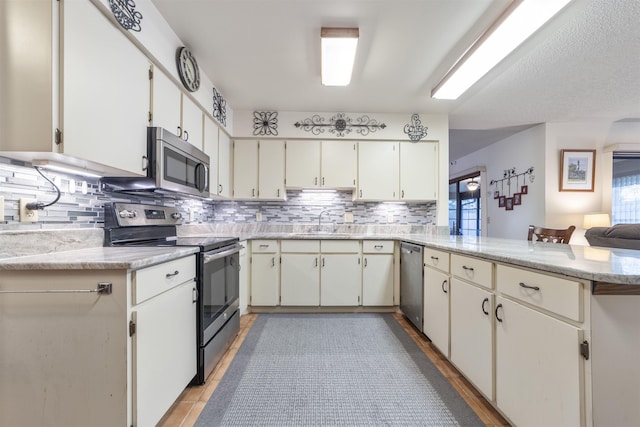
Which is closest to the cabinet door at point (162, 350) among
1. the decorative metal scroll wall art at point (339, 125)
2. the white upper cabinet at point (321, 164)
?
the white upper cabinet at point (321, 164)

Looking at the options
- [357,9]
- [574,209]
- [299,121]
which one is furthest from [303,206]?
[574,209]

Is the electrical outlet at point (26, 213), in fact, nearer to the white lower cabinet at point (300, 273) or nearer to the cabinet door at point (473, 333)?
the white lower cabinet at point (300, 273)

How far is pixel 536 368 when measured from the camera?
1.13 metres

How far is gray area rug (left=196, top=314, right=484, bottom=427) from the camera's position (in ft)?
4.72

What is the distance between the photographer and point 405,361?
200 centimetres

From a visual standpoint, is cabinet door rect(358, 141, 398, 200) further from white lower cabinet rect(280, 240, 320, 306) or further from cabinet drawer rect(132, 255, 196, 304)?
cabinet drawer rect(132, 255, 196, 304)

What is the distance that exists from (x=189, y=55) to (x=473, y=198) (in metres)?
6.71

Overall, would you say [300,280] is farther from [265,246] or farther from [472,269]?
[472,269]

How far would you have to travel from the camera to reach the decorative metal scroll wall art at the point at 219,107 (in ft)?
9.04

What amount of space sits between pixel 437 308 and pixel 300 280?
1461 millimetres

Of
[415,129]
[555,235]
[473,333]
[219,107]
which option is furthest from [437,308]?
[219,107]

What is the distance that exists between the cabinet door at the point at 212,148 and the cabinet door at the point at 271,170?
23.5 inches

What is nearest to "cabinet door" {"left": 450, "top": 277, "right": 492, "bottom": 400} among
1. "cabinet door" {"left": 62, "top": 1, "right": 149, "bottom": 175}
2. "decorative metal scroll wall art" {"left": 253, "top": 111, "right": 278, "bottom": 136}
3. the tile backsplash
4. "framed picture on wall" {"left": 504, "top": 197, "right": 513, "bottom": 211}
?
the tile backsplash

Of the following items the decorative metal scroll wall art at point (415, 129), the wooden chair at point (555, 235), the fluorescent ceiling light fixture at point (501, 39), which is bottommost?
the wooden chair at point (555, 235)
